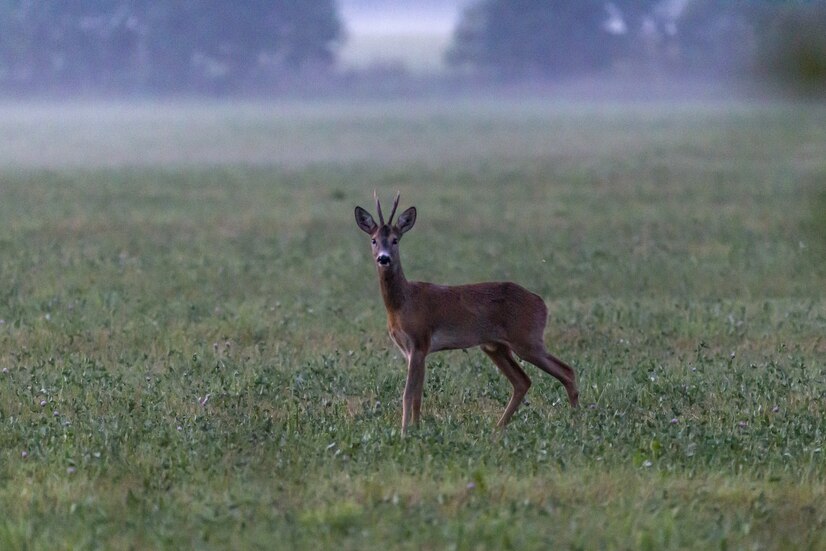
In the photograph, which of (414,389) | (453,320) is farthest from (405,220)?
(414,389)

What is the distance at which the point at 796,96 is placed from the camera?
16.3 feet

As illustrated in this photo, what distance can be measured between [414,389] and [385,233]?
37.5 inches

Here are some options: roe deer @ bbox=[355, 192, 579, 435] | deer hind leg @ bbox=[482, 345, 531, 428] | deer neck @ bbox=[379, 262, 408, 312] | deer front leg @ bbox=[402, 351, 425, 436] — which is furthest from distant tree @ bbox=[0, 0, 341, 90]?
deer front leg @ bbox=[402, 351, 425, 436]

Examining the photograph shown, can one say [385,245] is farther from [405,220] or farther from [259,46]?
Result: [259,46]

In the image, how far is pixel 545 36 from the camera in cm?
10425

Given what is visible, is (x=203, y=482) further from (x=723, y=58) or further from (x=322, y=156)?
(x=322, y=156)

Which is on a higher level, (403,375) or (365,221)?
(365,221)

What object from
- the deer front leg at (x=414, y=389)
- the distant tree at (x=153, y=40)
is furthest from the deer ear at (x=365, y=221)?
the distant tree at (x=153, y=40)

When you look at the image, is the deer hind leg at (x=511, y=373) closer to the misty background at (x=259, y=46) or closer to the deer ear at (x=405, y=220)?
the deer ear at (x=405, y=220)

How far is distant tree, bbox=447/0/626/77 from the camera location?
4092 inches

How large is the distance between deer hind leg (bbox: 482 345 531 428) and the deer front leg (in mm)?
573

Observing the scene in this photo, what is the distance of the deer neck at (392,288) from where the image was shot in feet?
32.3

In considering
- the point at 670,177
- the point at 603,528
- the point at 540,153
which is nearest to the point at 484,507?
Answer: the point at 603,528

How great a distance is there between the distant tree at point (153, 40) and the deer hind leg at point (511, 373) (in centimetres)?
9379
